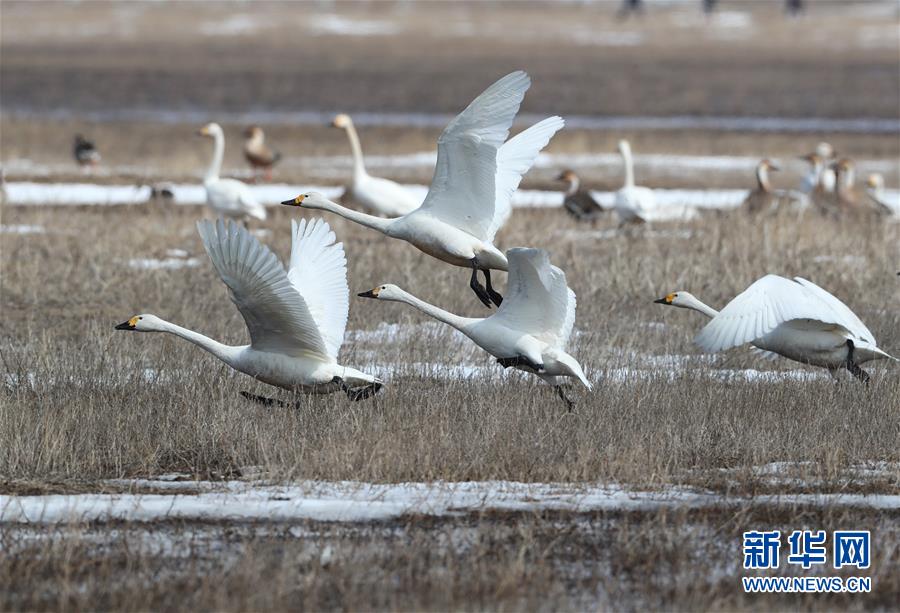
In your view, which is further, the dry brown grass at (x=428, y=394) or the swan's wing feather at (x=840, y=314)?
the swan's wing feather at (x=840, y=314)

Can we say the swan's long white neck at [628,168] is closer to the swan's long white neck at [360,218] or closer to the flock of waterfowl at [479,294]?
the flock of waterfowl at [479,294]

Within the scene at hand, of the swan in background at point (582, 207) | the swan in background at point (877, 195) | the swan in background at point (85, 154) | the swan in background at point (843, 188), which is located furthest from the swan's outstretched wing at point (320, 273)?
the swan in background at point (85, 154)

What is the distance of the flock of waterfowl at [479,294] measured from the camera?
24.0 ft

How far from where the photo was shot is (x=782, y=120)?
34188 mm

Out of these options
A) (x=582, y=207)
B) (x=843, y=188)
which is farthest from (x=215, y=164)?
(x=843, y=188)

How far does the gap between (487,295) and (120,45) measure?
56540 millimetres

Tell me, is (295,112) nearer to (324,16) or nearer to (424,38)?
(424,38)

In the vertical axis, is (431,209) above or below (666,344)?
above

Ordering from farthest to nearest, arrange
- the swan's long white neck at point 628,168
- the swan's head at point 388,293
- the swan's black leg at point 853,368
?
the swan's long white neck at point 628,168 → the swan's black leg at point 853,368 → the swan's head at point 388,293

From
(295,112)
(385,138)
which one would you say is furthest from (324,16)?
(385,138)

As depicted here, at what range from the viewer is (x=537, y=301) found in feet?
25.4

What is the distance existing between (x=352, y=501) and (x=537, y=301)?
2053 millimetres

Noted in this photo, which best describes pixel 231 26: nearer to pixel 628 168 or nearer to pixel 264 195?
pixel 264 195

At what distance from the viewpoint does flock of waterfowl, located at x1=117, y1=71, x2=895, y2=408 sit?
733cm
